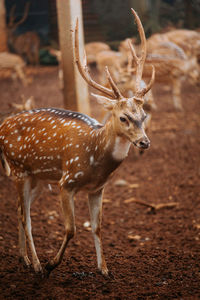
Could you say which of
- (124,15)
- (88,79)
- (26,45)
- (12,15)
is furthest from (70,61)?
(26,45)

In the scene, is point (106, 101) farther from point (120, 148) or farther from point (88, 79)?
point (120, 148)

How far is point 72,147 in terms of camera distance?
287 centimetres

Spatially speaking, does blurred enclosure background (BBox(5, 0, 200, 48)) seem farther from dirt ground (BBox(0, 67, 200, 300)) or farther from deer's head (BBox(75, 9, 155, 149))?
deer's head (BBox(75, 9, 155, 149))

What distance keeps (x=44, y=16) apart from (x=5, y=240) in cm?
1001

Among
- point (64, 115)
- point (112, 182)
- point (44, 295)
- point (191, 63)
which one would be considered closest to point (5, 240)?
point (44, 295)

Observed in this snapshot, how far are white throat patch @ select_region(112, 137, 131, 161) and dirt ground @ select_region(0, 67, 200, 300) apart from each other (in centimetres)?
91

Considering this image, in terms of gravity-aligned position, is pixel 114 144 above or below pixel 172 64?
above

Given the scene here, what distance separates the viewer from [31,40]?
44.2ft

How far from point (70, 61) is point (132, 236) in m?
1.73

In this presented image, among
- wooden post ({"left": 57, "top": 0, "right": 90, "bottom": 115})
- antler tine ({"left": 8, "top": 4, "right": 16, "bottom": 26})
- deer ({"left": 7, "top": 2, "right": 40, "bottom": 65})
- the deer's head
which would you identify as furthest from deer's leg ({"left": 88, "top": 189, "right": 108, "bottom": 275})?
deer ({"left": 7, "top": 2, "right": 40, "bottom": 65})

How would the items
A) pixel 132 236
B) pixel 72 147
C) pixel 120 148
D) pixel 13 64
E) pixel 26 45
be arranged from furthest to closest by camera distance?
pixel 26 45
pixel 13 64
pixel 132 236
pixel 72 147
pixel 120 148

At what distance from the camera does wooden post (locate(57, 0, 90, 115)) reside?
152 inches

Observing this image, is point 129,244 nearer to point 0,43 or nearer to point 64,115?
point 64,115

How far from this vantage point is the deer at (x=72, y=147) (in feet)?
8.82
